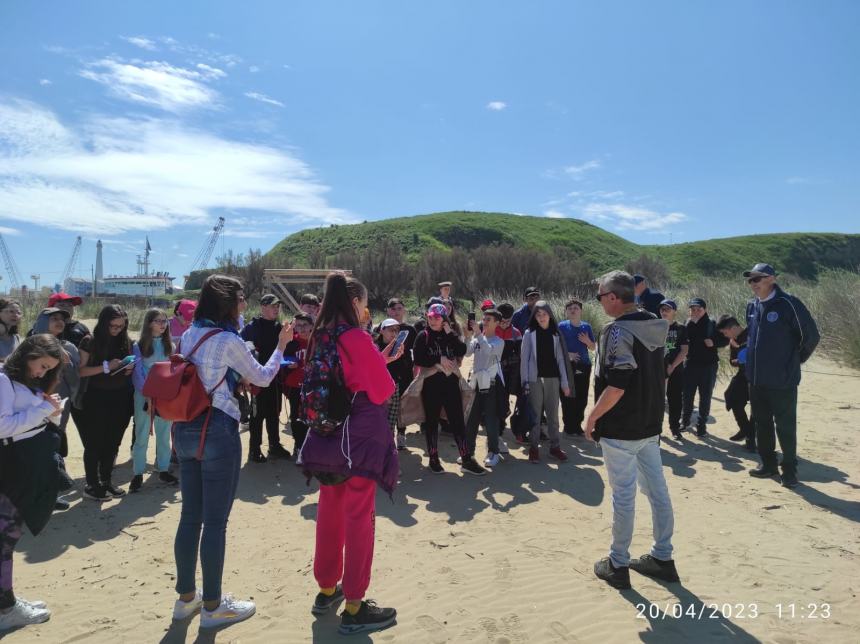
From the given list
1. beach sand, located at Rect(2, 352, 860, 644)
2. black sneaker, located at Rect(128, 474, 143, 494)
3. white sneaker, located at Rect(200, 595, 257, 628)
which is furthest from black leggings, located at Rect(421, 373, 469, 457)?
black sneaker, located at Rect(128, 474, 143, 494)

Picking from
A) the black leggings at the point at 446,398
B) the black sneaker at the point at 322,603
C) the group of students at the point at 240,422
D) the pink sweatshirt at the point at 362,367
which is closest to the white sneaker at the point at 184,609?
the group of students at the point at 240,422

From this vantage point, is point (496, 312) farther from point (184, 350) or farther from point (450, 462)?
point (184, 350)

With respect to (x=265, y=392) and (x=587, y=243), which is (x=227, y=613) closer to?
(x=265, y=392)

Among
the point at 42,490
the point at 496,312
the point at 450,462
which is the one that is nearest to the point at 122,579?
the point at 42,490

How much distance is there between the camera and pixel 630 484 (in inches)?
141

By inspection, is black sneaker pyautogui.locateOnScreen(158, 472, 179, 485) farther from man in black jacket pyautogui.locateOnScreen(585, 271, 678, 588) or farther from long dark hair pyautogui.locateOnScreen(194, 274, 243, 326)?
man in black jacket pyautogui.locateOnScreen(585, 271, 678, 588)

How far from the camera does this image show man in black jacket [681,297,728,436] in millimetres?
7379

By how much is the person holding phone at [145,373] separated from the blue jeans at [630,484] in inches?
177

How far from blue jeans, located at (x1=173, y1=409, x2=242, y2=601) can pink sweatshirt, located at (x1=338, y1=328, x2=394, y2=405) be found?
2.54 ft

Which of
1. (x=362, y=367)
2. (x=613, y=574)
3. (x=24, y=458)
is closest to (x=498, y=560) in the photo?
(x=613, y=574)

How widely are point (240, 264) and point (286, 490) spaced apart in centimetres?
2781

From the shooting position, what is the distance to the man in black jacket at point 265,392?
20.6 feet

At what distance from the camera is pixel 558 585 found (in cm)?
372

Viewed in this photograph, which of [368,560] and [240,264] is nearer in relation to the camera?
[368,560]
